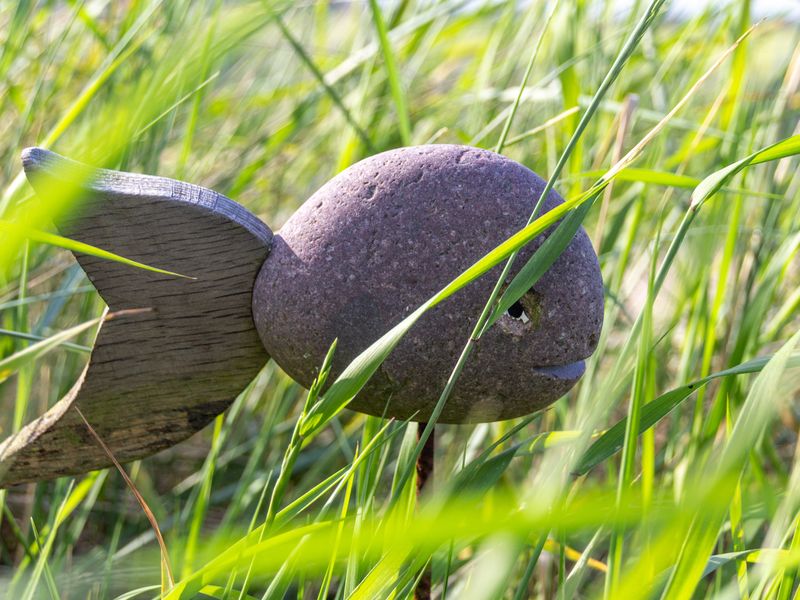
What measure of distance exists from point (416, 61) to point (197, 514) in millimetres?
933

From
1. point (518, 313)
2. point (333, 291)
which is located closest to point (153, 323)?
point (333, 291)

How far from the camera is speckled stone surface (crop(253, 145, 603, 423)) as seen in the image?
2.02 ft

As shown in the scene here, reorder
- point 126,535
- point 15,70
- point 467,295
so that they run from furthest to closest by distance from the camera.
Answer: point 15,70, point 126,535, point 467,295

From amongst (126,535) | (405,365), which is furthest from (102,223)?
(126,535)

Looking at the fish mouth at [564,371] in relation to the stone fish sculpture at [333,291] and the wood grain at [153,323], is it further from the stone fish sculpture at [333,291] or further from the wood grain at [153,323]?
the wood grain at [153,323]

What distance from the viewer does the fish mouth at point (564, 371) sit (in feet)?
Answer: 2.10

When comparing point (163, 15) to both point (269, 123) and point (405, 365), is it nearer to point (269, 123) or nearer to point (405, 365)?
point (269, 123)

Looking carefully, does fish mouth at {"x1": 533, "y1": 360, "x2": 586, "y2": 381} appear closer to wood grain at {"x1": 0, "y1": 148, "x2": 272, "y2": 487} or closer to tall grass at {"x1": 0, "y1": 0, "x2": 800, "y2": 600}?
tall grass at {"x1": 0, "y1": 0, "x2": 800, "y2": 600}

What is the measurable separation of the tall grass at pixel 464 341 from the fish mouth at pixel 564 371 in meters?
0.03

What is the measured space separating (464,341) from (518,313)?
5 cm

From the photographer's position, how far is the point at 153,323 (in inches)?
27.0

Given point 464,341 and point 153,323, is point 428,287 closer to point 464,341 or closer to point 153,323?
point 464,341

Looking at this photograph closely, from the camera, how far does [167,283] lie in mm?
676

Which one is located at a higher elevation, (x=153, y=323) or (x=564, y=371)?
(x=153, y=323)
